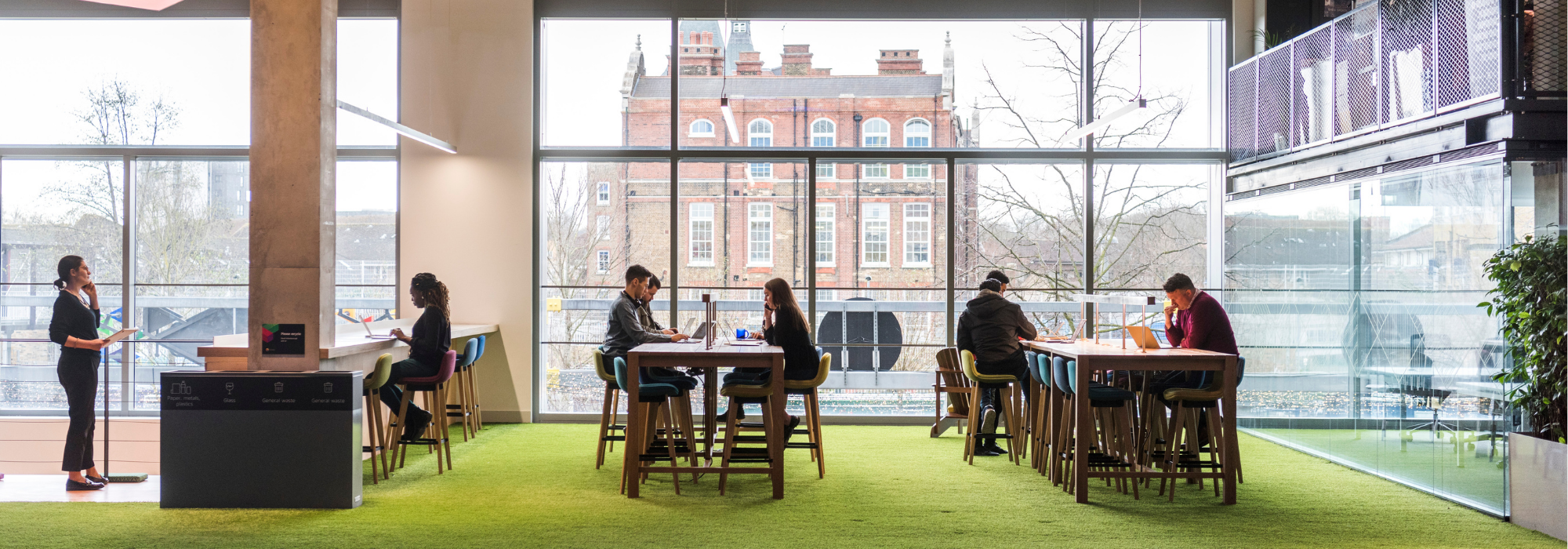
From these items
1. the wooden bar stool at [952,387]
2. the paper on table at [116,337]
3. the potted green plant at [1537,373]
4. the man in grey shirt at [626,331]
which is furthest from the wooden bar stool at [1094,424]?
the paper on table at [116,337]

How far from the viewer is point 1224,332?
5688 mm

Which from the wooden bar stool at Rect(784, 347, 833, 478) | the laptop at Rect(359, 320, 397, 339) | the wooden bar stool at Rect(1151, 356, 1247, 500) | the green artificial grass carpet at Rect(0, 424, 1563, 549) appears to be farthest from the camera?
the laptop at Rect(359, 320, 397, 339)

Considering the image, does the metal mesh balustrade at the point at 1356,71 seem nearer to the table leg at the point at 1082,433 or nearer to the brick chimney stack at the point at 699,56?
the table leg at the point at 1082,433

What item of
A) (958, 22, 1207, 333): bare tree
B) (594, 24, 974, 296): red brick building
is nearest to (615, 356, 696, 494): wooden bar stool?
(594, 24, 974, 296): red brick building

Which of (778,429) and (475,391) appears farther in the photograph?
(475,391)

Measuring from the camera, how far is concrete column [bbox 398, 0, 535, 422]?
8438 mm

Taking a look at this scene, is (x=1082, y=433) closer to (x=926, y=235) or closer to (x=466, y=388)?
(x=926, y=235)

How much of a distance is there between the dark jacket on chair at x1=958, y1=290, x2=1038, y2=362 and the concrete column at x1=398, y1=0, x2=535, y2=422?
156 inches

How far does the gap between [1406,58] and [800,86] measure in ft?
15.0

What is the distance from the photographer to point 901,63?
8609mm

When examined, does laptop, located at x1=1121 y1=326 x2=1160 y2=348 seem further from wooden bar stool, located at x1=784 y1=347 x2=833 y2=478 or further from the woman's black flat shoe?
the woman's black flat shoe

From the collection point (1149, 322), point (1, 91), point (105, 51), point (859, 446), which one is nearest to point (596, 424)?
point (859, 446)

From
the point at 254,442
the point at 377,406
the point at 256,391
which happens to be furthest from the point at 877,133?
the point at 254,442

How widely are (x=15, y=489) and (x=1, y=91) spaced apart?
4783mm
